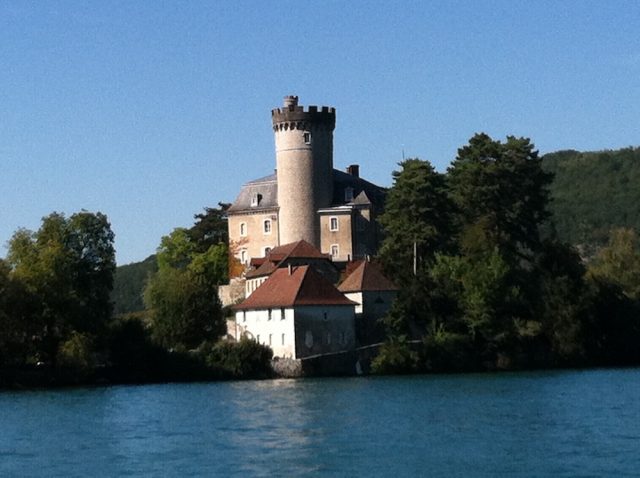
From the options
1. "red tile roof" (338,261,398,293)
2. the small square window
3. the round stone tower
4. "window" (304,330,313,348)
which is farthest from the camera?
the small square window

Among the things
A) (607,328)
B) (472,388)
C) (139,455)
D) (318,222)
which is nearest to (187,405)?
(472,388)

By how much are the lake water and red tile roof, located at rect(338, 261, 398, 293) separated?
40.6ft

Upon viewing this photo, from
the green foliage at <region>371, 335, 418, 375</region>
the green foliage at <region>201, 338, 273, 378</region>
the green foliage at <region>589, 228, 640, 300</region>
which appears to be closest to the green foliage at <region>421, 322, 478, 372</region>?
the green foliage at <region>371, 335, 418, 375</region>

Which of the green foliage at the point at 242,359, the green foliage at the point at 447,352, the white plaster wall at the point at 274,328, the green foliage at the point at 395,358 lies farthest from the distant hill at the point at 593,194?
the green foliage at the point at 242,359

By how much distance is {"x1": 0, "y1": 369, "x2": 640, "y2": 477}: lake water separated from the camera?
3362 cm

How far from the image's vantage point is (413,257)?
76.1m

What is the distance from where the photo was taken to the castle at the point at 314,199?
85750mm

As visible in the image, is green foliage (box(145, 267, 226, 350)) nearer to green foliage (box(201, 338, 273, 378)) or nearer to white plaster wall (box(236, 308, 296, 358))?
white plaster wall (box(236, 308, 296, 358))

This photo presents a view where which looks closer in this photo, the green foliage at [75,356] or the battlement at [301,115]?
the green foliage at [75,356]

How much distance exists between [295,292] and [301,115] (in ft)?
62.9

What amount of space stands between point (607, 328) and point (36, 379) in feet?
87.4

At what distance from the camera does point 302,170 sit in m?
85.8

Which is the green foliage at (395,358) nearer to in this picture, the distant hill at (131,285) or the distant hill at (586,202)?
the distant hill at (586,202)

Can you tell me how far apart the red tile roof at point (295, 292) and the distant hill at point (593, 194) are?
283ft
